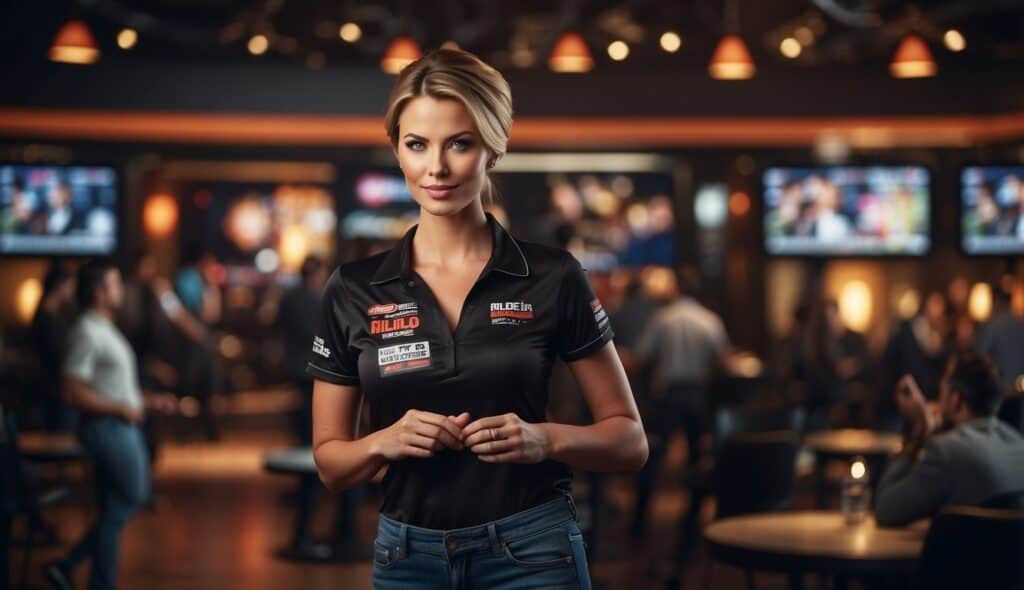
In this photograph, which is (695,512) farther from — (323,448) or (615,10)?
(615,10)

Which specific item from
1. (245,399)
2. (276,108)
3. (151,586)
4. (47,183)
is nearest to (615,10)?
(276,108)

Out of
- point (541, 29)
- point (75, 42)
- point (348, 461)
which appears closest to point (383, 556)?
point (348, 461)

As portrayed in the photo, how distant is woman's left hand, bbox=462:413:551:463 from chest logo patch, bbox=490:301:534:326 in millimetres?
189

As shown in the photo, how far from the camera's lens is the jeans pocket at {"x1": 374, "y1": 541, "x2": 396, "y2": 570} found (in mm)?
2482

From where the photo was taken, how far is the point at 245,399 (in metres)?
18.9

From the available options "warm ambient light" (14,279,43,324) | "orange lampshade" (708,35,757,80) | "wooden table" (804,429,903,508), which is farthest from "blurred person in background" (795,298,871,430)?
"warm ambient light" (14,279,43,324)

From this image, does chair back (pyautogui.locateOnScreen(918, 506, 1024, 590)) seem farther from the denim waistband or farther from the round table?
the denim waistband

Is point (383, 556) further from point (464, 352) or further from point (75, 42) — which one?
point (75, 42)

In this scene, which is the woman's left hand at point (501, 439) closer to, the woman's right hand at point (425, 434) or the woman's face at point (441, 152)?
the woman's right hand at point (425, 434)

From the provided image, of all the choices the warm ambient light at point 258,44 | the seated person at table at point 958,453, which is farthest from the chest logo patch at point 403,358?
the warm ambient light at point 258,44

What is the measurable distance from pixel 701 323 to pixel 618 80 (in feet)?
15.3

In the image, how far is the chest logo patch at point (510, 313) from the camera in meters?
2.48

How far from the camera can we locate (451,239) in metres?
2.58

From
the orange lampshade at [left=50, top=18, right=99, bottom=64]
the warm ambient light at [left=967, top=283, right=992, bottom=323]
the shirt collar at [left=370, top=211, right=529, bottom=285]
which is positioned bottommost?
the shirt collar at [left=370, top=211, right=529, bottom=285]
